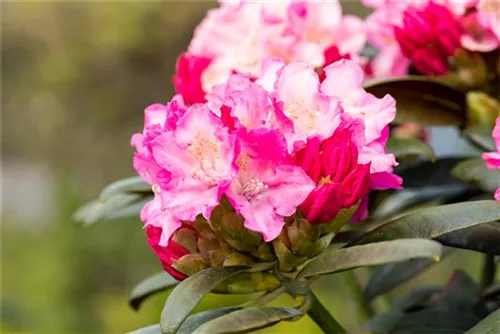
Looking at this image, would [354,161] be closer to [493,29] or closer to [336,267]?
[336,267]

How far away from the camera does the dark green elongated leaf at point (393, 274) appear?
85 centimetres

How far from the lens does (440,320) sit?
766mm

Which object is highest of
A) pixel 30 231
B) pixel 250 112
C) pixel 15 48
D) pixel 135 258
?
pixel 15 48

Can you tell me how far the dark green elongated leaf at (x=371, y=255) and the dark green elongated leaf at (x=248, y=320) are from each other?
0.03 metres

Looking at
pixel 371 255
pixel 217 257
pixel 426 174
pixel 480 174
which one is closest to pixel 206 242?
pixel 217 257

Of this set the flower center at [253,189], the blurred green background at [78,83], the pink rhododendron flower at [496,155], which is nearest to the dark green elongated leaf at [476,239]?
the pink rhododendron flower at [496,155]

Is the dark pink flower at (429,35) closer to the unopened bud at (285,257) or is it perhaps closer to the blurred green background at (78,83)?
the unopened bud at (285,257)

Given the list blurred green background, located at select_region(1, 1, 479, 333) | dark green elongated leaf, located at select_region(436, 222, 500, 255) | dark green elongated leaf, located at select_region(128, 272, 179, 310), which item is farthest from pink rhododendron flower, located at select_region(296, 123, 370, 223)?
blurred green background, located at select_region(1, 1, 479, 333)

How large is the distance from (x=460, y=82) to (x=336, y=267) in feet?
1.13

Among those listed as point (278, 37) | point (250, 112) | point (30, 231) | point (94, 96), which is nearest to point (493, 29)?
point (278, 37)

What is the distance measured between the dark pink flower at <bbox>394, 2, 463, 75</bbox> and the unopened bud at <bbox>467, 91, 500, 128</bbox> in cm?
4

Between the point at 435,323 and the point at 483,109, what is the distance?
20 cm

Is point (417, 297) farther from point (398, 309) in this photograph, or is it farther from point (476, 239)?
point (476, 239)

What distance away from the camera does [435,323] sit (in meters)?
0.76
